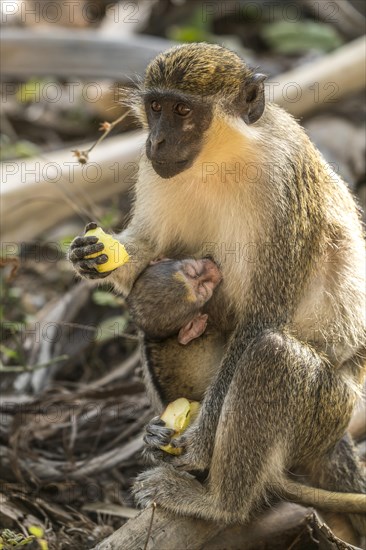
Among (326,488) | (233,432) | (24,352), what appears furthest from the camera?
(24,352)

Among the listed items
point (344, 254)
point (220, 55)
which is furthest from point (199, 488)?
point (220, 55)

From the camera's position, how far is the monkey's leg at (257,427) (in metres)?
5.23

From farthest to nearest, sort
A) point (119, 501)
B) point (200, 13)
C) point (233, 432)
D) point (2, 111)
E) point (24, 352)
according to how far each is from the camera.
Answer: point (200, 13) → point (2, 111) → point (24, 352) → point (119, 501) → point (233, 432)

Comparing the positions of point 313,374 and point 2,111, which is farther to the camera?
point 2,111

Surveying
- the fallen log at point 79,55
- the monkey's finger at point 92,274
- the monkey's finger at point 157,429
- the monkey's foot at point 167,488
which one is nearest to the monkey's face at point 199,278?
the monkey's finger at point 92,274

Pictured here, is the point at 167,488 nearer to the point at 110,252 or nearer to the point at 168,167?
the point at 110,252

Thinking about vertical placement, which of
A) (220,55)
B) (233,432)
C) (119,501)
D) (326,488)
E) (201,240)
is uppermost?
(220,55)

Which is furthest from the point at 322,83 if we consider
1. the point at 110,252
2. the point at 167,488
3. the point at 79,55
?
the point at 167,488

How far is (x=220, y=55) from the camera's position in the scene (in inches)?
216

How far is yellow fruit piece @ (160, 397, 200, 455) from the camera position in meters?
5.46

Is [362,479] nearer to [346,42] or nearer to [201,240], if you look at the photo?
[201,240]

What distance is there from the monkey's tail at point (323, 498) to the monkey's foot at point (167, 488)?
549mm

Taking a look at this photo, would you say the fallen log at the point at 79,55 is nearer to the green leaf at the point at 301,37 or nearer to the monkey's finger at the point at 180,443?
the green leaf at the point at 301,37

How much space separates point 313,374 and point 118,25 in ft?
27.1
